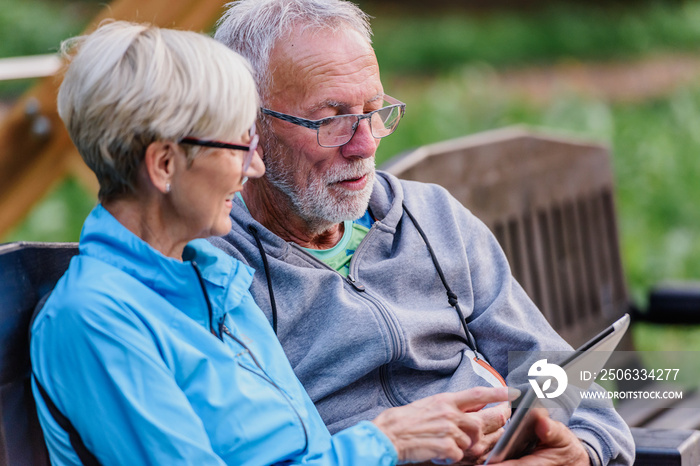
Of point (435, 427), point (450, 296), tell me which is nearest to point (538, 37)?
point (450, 296)

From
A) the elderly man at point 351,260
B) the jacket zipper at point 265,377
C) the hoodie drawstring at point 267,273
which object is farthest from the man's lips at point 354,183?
the jacket zipper at point 265,377

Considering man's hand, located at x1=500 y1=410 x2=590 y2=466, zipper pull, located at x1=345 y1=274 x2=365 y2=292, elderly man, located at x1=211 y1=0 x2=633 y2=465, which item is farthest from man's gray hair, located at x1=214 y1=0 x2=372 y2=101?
man's hand, located at x1=500 y1=410 x2=590 y2=466

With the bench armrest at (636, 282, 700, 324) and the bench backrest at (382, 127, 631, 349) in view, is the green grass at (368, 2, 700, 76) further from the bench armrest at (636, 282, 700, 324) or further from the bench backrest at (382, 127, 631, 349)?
the bench armrest at (636, 282, 700, 324)

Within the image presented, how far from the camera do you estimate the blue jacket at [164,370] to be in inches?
54.7

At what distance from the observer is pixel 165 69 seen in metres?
1.48

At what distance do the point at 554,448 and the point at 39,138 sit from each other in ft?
8.12

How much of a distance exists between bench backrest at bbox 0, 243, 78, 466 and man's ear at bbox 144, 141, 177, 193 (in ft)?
1.12

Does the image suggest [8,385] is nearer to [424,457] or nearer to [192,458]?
[192,458]

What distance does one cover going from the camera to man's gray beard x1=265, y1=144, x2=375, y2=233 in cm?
212

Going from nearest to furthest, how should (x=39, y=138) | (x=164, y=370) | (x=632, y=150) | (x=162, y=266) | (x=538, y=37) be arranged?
1. (x=164, y=370)
2. (x=162, y=266)
3. (x=39, y=138)
4. (x=632, y=150)
5. (x=538, y=37)

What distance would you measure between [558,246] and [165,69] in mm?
2454

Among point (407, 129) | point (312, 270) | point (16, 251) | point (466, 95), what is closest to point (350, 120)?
point (312, 270)

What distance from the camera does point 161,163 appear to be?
1518 mm

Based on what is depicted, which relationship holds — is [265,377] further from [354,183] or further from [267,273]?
[354,183]
